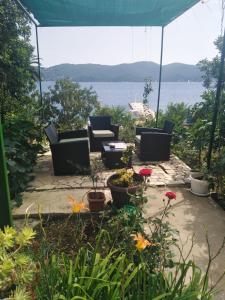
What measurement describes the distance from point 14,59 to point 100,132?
2465 millimetres

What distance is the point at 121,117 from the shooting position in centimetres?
805

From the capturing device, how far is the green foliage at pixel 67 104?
7855mm

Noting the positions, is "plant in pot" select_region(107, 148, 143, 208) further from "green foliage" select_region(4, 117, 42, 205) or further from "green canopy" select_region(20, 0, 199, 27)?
"green canopy" select_region(20, 0, 199, 27)

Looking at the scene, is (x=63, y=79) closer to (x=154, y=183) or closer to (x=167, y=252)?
(x=154, y=183)

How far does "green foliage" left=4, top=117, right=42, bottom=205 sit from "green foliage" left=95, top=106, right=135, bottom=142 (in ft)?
9.64

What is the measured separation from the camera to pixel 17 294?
1205 millimetres

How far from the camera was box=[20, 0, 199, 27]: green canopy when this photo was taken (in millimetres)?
4434

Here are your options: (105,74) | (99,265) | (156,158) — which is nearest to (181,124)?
(156,158)

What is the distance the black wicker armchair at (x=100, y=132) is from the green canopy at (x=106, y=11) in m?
2.27

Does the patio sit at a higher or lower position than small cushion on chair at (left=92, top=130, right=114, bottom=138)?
lower

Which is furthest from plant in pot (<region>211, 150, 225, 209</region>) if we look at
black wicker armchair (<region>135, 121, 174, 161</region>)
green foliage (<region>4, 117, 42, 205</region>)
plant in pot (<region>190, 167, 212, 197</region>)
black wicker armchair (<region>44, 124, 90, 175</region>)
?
green foliage (<region>4, 117, 42, 205</region>)

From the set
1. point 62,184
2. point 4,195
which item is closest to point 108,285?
point 4,195

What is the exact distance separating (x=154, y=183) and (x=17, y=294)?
10.3 ft

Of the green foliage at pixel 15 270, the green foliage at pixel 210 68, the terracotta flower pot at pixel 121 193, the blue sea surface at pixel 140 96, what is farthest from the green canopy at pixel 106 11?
the green foliage at pixel 15 270
